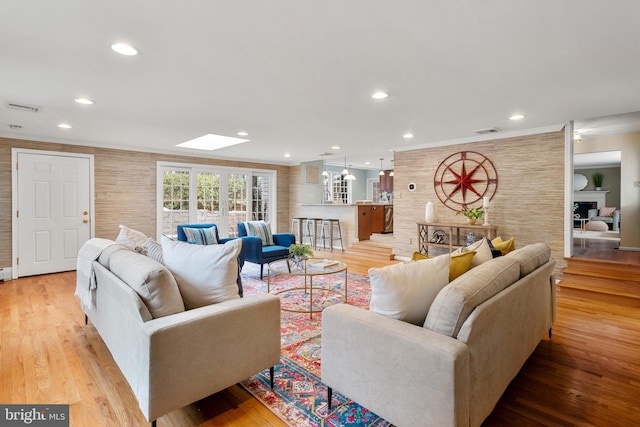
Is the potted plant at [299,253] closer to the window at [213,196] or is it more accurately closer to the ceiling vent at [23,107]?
the ceiling vent at [23,107]

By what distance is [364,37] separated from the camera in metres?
2.08

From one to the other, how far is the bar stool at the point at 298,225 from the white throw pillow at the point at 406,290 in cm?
669

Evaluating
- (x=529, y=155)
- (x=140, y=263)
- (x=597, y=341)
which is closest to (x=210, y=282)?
(x=140, y=263)

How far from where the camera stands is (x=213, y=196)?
746 centimetres

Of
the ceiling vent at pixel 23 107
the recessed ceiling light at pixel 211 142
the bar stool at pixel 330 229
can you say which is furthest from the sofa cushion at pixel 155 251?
the bar stool at pixel 330 229

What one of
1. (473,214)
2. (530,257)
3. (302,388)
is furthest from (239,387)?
(473,214)

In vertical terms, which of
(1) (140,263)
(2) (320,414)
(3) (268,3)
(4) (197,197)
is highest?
(3) (268,3)

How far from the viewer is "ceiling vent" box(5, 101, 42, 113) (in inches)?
135

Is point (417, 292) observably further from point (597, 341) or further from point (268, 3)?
point (597, 341)

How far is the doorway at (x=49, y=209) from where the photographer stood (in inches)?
199

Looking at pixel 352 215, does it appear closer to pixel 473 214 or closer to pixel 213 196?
pixel 473 214

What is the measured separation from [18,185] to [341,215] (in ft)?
19.6

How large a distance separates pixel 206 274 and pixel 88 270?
1339mm

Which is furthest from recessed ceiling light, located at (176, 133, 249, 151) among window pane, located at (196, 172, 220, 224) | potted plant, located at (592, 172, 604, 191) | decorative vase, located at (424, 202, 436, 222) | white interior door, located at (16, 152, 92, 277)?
potted plant, located at (592, 172, 604, 191)
